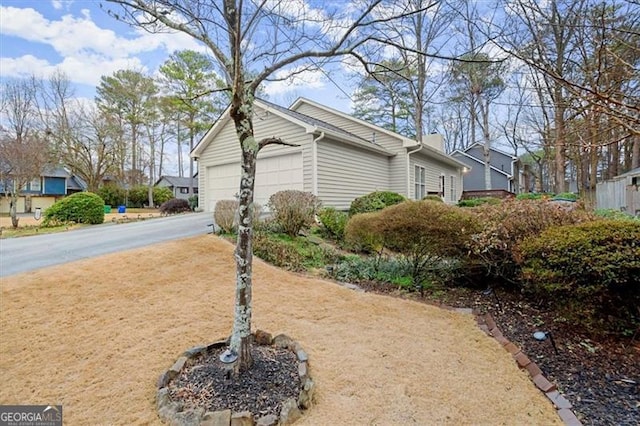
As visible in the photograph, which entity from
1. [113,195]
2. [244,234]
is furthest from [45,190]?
[244,234]

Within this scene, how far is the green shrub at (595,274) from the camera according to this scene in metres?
3.04

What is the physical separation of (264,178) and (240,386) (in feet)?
31.1

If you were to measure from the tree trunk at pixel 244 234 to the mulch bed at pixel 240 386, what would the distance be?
0.48 ft

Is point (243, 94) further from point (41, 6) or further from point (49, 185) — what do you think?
point (49, 185)

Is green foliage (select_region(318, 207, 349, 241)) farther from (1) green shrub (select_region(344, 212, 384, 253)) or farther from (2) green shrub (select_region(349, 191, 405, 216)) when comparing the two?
(1) green shrub (select_region(344, 212, 384, 253))

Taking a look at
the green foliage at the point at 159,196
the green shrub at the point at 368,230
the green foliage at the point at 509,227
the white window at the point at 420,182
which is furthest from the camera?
the green foliage at the point at 159,196

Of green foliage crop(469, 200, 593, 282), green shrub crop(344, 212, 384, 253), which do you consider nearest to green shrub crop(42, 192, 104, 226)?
green shrub crop(344, 212, 384, 253)

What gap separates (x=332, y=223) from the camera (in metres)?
8.70

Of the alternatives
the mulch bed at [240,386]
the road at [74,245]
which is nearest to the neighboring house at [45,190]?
the road at [74,245]

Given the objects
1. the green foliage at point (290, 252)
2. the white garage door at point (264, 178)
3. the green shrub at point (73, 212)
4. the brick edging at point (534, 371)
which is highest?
the white garage door at point (264, 178)

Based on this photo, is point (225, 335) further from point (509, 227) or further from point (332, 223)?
point (332, 223)

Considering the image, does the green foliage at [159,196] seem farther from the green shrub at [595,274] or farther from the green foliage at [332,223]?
the green shrub at [595,274]

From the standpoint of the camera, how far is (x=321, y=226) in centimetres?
923

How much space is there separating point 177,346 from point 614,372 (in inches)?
169
